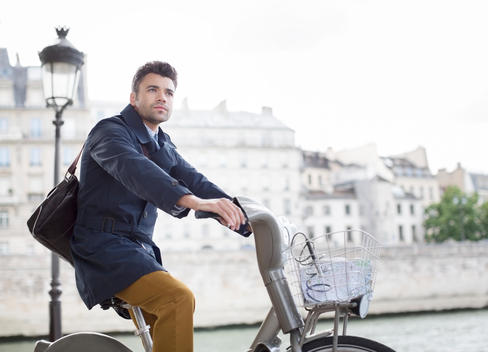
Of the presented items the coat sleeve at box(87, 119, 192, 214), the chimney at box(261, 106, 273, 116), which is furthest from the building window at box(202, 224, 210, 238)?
the coat sleeve at box(87, 119, 192, 214)

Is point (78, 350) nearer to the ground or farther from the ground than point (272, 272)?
nearer to the ground

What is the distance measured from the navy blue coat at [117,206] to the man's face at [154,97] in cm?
3

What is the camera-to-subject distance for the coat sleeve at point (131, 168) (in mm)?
1355

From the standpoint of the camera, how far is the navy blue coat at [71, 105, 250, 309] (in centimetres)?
138

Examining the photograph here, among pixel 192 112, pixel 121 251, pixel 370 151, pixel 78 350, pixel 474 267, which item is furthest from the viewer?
pixel 370 151

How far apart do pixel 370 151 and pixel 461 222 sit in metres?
6.69

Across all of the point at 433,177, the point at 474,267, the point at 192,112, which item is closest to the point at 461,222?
the point at 433,177

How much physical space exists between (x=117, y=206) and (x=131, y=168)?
0.16m

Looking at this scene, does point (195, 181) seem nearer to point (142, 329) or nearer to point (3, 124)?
point (142, 329)

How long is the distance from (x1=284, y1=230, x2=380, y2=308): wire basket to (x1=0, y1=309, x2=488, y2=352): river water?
943 centimetres

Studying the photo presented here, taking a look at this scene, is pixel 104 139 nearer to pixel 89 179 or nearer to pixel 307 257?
pixel 89 179

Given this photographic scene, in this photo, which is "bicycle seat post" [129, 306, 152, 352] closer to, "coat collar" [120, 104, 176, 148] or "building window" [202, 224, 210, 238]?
"coat collar" [120, 104, 176, 148]

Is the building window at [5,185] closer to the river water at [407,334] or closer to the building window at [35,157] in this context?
the building window at [35,157]

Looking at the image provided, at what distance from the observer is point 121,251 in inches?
56.9
